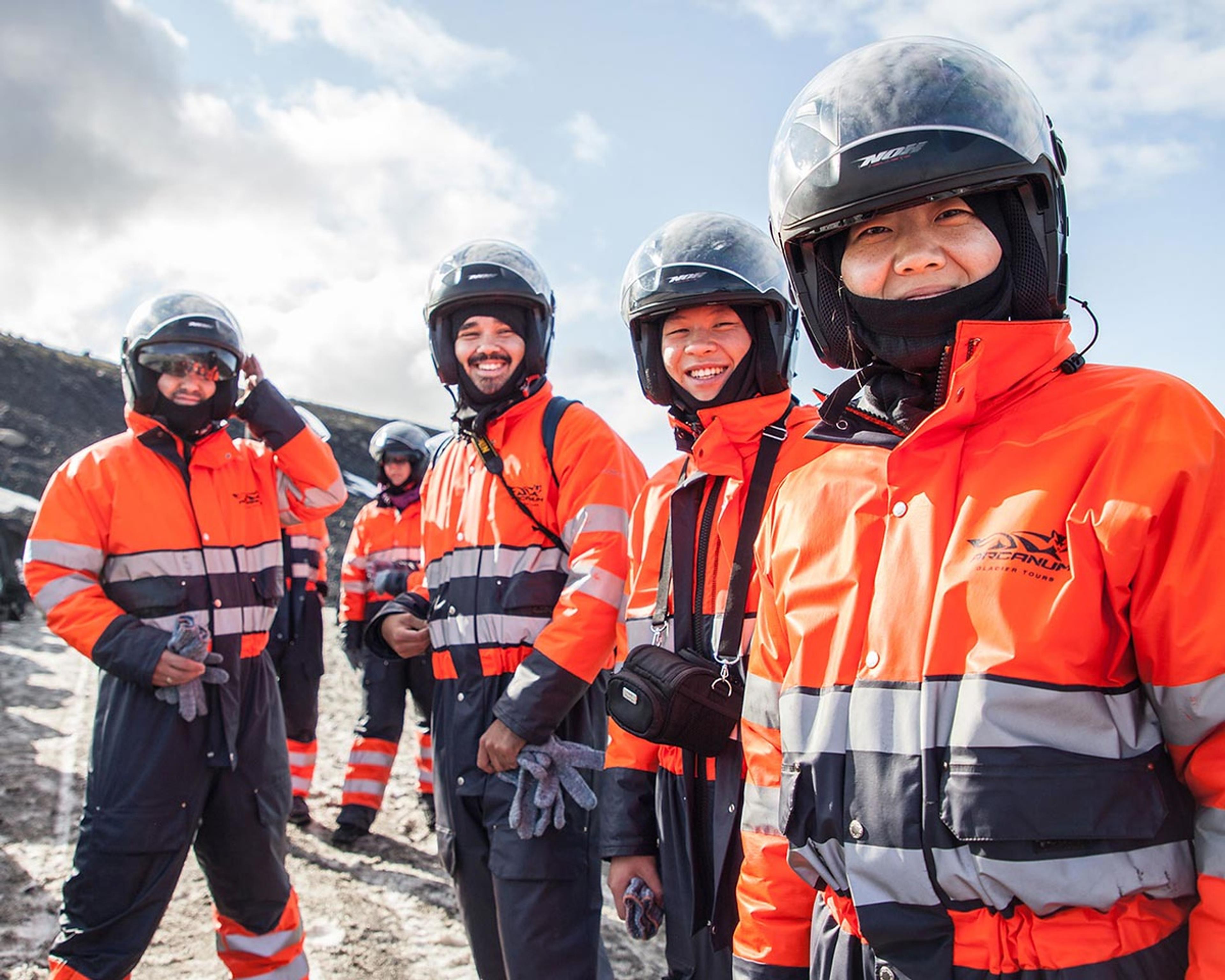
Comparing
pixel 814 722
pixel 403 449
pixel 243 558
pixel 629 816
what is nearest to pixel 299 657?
pixel 403 449

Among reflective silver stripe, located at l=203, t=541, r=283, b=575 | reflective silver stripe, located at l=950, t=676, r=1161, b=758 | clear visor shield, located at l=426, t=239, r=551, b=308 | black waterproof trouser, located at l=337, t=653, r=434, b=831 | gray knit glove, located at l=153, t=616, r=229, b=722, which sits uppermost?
clear visor shield, located at l=426, t=239, r=551, b=308

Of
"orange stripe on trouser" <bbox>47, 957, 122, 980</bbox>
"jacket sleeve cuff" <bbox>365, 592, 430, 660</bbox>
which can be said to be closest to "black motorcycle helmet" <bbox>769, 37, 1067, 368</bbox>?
"jacket sleeve cuff" <bbox>365, 592, 430, 660</bbox>

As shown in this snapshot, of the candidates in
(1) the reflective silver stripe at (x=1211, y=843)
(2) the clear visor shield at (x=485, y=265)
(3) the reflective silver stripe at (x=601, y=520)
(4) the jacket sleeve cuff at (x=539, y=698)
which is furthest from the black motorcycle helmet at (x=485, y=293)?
(1) the reflective silver stripe at (x=1211, y=843)

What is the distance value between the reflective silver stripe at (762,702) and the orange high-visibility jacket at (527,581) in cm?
130

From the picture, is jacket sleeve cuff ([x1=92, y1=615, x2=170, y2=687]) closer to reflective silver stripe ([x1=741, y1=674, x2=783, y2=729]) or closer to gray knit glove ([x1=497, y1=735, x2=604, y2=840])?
gray knit glove ([x1=497, y1=735, x2=604, y2=840])

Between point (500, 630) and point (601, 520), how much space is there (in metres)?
0.56

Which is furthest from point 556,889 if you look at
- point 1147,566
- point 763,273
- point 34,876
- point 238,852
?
point 34,876

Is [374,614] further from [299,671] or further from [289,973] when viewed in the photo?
[289,973]

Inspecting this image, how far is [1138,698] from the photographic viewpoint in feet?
4.85

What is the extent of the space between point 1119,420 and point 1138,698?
1.42ft

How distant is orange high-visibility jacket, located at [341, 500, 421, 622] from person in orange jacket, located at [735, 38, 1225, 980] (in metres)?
6.13

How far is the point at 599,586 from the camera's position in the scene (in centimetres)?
329

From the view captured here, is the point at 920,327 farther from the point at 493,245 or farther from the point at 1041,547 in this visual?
the point at 493,245

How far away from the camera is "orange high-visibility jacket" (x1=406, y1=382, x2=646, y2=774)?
3.26 metres
